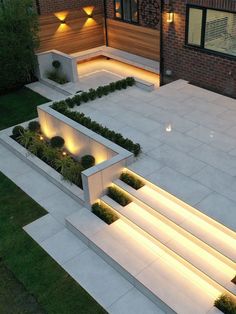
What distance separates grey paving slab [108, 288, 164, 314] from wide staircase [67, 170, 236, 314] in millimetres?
149

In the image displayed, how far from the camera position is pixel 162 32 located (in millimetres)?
16234

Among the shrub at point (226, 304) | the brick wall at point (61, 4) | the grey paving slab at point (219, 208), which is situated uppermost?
the brick wall at point (61, 4)

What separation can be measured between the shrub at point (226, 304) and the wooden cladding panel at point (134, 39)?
13.0m

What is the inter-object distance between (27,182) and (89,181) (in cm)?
330

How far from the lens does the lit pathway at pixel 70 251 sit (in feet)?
29.2

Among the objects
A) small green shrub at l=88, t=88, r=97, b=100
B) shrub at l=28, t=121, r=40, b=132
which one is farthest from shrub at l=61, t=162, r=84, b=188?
small green shrub at l=88, t=88, r=97, b=100

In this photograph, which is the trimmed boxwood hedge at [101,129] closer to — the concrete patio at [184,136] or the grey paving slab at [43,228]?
the concrete patio at [184,136]

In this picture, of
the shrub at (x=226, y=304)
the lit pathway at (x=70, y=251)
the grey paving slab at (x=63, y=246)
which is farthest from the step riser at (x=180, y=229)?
the grey paving slab at (x=63, y=246)

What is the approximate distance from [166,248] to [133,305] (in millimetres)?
1533

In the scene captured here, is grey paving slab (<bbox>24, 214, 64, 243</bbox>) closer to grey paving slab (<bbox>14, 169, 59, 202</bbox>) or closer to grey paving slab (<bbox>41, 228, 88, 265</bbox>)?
grey paving slab (<bbox>41, 228, 88, 265</bbox>)

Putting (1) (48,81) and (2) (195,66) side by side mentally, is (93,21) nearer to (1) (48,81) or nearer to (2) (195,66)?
(1) (48,81)

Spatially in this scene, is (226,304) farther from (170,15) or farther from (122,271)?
(170,15)

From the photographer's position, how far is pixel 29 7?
17953 mm

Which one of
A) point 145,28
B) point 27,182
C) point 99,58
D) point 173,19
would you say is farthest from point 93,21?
point 27,182
